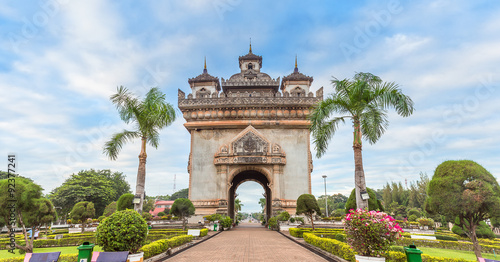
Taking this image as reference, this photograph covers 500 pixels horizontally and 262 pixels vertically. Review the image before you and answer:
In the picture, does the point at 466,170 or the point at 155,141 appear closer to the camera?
the point at 466,170

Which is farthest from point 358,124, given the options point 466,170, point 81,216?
point 81,216

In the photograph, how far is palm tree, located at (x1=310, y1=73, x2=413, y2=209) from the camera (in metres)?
12.6

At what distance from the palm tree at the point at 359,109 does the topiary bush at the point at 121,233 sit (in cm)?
843

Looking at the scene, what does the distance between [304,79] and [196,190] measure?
19.3m

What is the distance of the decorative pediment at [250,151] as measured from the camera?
3259cm

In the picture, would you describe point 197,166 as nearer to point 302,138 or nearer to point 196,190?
point 196,190

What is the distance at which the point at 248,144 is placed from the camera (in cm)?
3300

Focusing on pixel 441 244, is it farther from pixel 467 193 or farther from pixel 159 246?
pixel 159 246

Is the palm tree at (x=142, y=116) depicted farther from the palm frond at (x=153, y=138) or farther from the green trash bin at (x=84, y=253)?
the green trash bin at (x=84, y=253)

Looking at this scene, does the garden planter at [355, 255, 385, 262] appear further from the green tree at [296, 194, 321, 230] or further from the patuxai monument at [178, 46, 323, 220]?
the patuxai monument at [178, 46, 323, 220]

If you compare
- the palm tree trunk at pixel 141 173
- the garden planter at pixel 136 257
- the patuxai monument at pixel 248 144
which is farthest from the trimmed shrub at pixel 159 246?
the patuxai monument at pixel 248 144

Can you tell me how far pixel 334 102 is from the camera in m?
13.4

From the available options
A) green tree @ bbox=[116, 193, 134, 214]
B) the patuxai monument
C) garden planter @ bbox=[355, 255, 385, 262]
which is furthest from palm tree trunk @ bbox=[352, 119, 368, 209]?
the patuxai monument

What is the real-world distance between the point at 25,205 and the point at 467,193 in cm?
1942
